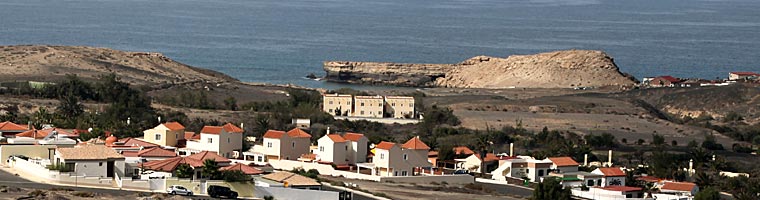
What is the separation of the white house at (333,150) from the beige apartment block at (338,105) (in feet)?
81.2

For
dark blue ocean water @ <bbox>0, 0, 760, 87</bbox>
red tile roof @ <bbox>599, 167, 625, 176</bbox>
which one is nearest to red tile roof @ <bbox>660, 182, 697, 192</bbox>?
red tile roof @ <bbox>599, 167, 625, 176</bbox>

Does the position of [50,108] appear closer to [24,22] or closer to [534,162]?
[534,162]

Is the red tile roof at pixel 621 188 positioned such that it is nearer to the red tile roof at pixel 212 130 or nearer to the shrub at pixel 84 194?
the red tile roof at pixel 212 130

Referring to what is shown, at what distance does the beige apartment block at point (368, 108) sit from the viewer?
84250mm

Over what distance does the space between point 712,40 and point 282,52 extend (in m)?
50.7

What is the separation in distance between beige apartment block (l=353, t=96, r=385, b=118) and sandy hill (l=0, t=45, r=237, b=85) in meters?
17.5

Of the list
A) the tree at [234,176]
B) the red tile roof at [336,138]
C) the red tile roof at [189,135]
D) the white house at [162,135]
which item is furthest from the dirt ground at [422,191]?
the red tile roof at [189,135]

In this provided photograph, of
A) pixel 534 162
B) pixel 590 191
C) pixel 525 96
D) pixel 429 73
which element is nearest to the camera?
pixel 590 191

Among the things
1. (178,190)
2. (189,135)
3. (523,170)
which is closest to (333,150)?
(523,170)

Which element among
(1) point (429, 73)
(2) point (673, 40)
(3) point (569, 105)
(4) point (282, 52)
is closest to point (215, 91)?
(3) point (569, 105)

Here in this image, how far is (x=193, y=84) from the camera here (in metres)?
98.2

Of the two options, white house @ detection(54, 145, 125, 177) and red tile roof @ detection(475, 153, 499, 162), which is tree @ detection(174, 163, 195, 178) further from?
red tile roof @ detection(475, 153, 499, 162)

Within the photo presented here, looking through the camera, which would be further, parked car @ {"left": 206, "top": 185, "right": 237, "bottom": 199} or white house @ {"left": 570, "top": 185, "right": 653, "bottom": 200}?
white house @ {"left": 570, "top": 185, "right": 653, "bottom": 200}

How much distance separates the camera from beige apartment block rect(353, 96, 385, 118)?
84.2 m
